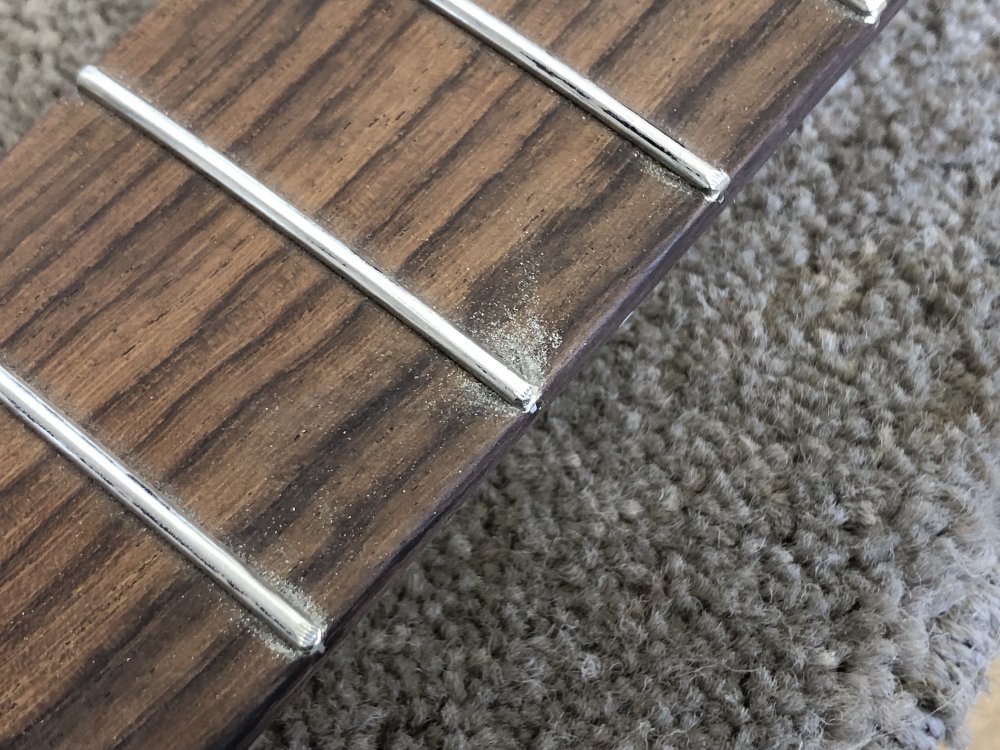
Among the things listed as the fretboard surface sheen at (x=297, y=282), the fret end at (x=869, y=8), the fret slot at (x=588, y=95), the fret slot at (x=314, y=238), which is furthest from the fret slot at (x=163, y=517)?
the fret end at (x=869, y=8)

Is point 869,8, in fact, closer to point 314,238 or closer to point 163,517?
point 314,238

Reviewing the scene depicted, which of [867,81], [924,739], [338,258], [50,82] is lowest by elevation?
[50,82]

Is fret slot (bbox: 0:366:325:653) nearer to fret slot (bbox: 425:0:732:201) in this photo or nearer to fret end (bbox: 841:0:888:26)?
fret slot (bbox: 425:0:732:201)

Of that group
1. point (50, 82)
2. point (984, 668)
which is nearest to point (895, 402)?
point (984, 668)

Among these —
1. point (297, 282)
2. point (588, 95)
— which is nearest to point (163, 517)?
point (297, 282)

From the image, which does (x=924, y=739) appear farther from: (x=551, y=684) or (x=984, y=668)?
(x=551, y=684)

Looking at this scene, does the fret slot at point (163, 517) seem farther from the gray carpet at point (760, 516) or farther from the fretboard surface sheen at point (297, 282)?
the gray carpet at point (760, 516)
